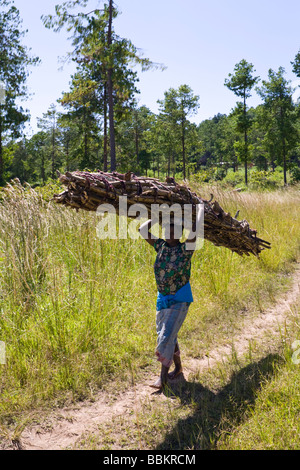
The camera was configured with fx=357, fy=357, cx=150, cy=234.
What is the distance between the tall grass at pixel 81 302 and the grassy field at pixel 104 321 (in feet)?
0.04

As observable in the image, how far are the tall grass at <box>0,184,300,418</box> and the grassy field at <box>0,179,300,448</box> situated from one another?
12 mm

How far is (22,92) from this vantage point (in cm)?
1970

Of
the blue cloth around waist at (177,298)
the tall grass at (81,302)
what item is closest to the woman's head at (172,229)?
the blue cloth around waist at (177,298)

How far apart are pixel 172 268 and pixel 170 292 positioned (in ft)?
0.69

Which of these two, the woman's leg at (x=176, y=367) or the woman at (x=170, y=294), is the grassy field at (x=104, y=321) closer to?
the woman's leg at (x=176, y=367)

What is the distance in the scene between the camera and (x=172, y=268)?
116 inches

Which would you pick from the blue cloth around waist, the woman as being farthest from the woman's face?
the blue cloth around waist

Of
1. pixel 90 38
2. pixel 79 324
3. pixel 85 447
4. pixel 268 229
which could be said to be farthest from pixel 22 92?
pixel 85 447

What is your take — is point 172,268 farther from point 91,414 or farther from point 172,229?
point 91,414

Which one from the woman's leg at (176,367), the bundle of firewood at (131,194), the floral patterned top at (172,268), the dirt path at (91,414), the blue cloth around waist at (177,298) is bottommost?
the dirt path at (91,414)

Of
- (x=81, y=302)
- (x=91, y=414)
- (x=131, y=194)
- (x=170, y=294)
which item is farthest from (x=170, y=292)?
(x=81, y=302)

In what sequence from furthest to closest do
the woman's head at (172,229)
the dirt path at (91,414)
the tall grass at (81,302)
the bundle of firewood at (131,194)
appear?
the tall grass at (81,302) → the woman's head at (172,229) → the dirt path at (91,414) → the bundle of firewood at (131,194)

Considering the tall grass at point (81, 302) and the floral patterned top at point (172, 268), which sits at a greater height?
the floral patterned top at point (172, 268)

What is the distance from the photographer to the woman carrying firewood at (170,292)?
2.94 m
